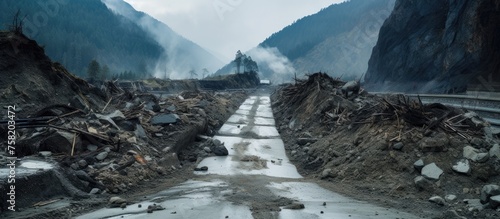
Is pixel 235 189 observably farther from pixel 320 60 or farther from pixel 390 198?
pixel 320 60

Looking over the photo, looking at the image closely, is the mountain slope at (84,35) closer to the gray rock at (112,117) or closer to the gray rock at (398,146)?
the gray rock at (112,117)

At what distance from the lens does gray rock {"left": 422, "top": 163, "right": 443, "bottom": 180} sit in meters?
6.49

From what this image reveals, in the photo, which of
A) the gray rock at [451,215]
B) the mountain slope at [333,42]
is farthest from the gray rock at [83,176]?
the mountain slope at [333,42]

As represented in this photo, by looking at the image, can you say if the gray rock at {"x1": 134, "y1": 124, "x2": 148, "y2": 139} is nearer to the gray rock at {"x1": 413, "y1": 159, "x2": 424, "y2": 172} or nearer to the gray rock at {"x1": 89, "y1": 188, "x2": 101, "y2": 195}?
the gray rock at {"x1": 89, "y1": 188, "x2": 101, "y2": 195}

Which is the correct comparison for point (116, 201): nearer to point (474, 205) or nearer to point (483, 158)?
point (474, 205)

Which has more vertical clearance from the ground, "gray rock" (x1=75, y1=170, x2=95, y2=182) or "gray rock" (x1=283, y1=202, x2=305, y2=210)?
"gray rock" (x1=75, y1=170, x2=95, y2=182)

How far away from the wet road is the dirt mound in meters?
5.02

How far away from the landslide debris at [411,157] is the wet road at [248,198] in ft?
2.11

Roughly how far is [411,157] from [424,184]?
3.09ft

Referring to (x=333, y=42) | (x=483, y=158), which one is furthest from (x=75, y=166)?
(x=333, y=42)

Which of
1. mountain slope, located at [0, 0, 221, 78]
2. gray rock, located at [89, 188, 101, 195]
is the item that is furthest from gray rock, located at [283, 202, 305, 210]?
mountain slope, located at [0, 0, 221, 78]

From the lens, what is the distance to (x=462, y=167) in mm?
6488

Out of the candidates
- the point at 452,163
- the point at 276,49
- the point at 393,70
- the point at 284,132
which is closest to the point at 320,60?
the point at 276,49

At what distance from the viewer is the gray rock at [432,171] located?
649cm
